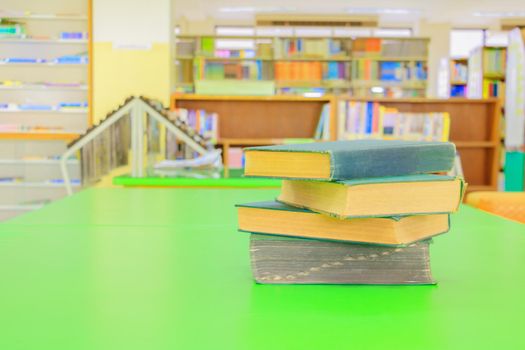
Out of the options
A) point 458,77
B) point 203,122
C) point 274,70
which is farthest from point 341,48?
point 203,122

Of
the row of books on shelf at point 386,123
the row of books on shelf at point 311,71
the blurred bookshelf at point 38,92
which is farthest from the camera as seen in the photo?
the row of books on shelf at point 311,71

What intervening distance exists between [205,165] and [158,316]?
8.46 ft

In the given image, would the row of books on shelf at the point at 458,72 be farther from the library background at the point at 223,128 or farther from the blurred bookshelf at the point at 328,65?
the blurred bookshelf at the point at 328,65

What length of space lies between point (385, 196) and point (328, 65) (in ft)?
28.8

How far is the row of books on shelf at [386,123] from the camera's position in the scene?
4969 millimetres

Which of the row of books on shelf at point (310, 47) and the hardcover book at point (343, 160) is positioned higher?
the row of books on shelf at point (310, 47)

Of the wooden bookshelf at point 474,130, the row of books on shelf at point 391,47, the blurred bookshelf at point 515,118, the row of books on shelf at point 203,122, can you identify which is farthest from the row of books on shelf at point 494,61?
the row of books on shelf at point 203,122

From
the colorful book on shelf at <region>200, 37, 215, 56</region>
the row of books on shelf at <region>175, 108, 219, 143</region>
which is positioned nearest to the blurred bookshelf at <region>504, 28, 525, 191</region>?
the row of books on shelf at <region>175, 108, 219, 143</region>

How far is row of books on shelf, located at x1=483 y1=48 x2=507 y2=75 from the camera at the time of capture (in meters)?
8.05

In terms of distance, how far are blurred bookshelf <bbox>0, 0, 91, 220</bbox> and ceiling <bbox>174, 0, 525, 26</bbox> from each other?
15.7 ft

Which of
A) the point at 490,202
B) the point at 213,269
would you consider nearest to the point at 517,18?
the point at 490,202

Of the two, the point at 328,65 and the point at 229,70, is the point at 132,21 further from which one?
the point at 328,65

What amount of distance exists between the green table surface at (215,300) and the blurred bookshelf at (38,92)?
4.60 m

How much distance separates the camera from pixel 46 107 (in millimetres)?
5543
